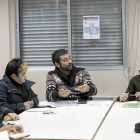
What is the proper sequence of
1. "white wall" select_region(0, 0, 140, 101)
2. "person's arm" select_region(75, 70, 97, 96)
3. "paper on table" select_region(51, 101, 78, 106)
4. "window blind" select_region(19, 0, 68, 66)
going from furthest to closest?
"window blind" select_region(19, 0, 68, 66)
"white wall" select_region(0, 0, 140, 101)
"person's arm" select_region(75, 70, 97, 96)
"paper on table" select_region(51, 101, 78, 106)

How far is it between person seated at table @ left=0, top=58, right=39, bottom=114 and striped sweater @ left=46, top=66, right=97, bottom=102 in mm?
450

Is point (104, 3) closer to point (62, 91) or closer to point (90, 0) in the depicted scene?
point (90, 0)

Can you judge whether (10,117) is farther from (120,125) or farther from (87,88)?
(87,88)

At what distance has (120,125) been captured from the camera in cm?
247

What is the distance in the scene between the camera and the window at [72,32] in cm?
519

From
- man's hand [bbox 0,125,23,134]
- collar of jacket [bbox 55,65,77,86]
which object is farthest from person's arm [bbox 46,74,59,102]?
man's hand [bbox 0,125,23,134]

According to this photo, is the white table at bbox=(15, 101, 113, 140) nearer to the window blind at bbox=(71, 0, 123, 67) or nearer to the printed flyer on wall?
the window blind at bbox=(71, 0, 123, 67)

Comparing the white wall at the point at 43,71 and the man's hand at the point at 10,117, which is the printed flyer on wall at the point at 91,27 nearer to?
the white wall at the point at 43,71

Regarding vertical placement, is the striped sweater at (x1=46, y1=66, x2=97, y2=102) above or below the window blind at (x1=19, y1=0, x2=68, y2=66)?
below

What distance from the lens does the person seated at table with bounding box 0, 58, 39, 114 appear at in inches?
134

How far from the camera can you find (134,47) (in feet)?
16.5

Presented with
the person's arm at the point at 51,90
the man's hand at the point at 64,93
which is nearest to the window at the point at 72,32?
the person's arm at the point at 51,90

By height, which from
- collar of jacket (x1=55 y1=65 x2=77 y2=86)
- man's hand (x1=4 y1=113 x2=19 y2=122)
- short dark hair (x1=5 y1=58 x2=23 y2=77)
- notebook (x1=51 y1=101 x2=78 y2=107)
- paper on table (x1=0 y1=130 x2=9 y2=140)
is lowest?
notebook (x1=51 y1=101 x2=78 y2=107)

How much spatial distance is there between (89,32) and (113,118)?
2.67 metres
